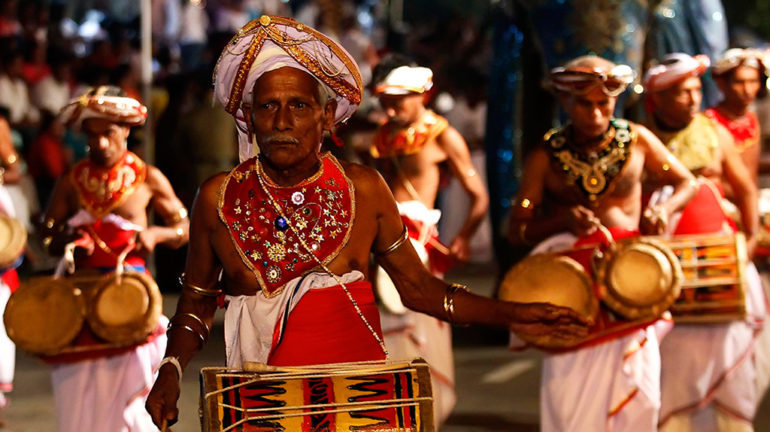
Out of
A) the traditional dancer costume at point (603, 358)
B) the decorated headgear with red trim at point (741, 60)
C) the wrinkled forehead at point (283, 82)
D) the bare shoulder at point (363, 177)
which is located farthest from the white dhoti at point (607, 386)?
the wrinkled forehead at point (283, 82)

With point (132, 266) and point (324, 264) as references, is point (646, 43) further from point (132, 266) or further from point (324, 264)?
point (324, 264)

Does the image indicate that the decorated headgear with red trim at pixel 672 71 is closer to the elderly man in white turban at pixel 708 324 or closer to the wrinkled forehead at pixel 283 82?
the elderly man in white turban at pixel 708 324

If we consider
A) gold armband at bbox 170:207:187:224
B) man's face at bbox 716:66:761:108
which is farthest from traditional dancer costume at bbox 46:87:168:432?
Result: man's face at bbox 716:66:761:108

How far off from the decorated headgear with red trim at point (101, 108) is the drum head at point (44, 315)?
793 millimetres

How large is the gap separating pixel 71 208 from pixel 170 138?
7205 mm

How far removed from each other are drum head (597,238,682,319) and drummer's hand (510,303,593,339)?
213 centimetres

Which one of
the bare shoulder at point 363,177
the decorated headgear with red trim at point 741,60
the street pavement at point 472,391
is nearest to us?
the bare shoulder at point 363,177

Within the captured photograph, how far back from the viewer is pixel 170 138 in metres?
13.4

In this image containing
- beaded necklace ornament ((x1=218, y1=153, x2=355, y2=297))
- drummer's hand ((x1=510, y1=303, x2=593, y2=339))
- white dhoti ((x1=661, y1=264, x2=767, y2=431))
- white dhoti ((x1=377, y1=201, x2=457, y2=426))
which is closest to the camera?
drummer's hand ((x1=510, y1=303, x2=593, y2=339))

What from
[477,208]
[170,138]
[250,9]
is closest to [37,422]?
[477,208]

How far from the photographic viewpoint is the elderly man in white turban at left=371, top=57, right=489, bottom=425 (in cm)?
711

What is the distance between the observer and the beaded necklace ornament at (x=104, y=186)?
619 cm

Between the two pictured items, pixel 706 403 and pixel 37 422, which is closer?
pixel 706 403

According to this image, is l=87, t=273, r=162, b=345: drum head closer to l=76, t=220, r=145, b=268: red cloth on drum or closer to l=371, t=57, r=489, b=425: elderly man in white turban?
l=76, t=220, r=145, b=268: red cloth on drum
